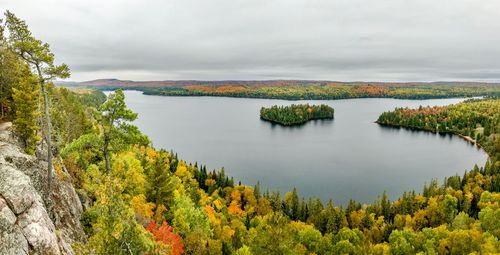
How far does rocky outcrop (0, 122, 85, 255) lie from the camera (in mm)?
19734

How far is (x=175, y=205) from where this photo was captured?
59.8m

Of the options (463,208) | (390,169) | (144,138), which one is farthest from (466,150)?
(144,138)

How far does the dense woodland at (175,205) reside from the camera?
1005 inches

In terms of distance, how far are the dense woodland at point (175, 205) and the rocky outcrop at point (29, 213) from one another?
86.8 inches

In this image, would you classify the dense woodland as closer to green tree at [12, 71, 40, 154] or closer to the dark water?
green tree at [12, 71, 40, 154]

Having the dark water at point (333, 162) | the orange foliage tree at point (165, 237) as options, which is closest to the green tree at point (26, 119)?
the orange foliage tree at point (165, 237)

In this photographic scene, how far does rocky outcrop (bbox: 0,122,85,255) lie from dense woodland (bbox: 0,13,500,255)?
7.24 feet

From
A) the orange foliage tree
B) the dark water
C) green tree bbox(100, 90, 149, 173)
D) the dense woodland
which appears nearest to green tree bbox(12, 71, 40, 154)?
the dense woodland

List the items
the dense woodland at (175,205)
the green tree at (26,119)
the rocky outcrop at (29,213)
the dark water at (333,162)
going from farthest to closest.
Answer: the dark water at (333,162) < the green tree at (26,119) < the dense woodland at (175,205) < the rocky outcrop at (29,213)

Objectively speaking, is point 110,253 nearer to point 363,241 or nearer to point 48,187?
point 48,187

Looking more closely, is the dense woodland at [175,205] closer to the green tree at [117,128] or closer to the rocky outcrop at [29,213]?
the green tree at [117,128]

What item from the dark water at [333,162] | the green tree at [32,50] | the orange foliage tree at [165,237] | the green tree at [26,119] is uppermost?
the green tree at [32,50]

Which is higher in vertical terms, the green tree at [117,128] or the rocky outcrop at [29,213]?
the green tree at [117,128]

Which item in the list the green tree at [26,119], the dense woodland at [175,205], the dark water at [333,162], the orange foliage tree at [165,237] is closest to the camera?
the dense woodland at [175,205]
